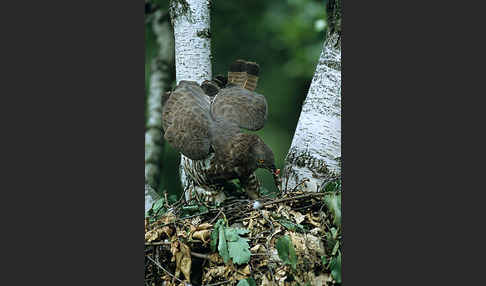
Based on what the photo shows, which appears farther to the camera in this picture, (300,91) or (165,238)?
(300,91)

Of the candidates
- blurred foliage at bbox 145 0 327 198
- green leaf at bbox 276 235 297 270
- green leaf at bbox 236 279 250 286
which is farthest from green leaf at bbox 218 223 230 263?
blurred foliage at bbox 145 0 327 198

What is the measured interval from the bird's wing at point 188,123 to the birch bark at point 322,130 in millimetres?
569

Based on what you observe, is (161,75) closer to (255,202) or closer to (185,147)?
(185,147)

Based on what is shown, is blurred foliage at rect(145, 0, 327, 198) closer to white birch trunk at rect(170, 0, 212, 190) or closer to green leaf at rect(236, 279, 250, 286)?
white birch trunk at rect(170, 0, 212, 190)

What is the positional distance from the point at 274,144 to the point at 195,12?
99 cm

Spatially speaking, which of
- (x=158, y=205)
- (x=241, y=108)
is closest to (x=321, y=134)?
(x=241, y=108)

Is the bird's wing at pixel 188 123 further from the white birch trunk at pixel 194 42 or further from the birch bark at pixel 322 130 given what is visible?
the birch bark at pixel 322 130

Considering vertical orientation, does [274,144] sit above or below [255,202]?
above

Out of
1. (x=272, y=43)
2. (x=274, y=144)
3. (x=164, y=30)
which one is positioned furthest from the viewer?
(x=164, y=30)

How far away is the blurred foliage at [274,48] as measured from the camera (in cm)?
341

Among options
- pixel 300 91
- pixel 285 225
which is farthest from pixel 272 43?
pixel 285 225

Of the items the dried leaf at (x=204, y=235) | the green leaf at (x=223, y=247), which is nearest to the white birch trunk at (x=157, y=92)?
the dried leaf at (x=204, y=235)

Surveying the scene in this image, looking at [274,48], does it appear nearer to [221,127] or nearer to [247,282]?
[221,127]

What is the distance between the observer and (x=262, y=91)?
11.3 ft
